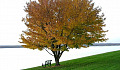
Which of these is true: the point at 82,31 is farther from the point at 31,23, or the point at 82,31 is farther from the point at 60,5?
the point at 31,23

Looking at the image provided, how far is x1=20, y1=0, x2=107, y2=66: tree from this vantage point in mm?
18062

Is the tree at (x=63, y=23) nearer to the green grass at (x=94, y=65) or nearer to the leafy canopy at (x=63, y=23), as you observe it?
the leafy canopy at (x=63, y=23)

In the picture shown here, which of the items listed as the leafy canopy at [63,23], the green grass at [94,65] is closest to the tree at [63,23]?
the leafy canopy at [63,23]

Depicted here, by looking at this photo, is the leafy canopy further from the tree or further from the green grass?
the green grass

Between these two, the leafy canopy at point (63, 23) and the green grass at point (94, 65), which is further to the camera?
the leafy canopy at point (63, 23)

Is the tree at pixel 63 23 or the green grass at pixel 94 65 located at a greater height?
the tree at pixel 63 23

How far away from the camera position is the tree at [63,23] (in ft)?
59.3

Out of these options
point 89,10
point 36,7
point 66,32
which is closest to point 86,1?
point 89,10

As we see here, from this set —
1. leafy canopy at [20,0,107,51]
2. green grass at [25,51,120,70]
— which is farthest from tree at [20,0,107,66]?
green grass at [25,51,120,70]

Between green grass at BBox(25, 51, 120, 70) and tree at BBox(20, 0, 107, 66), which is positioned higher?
tree at BBox(20, 0, 107, 66)

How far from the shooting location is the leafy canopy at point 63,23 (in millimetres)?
18047

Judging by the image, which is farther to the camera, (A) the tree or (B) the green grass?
(A) the tree

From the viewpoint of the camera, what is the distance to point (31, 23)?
20812 millimetres

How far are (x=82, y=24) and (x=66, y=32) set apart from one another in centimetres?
245
